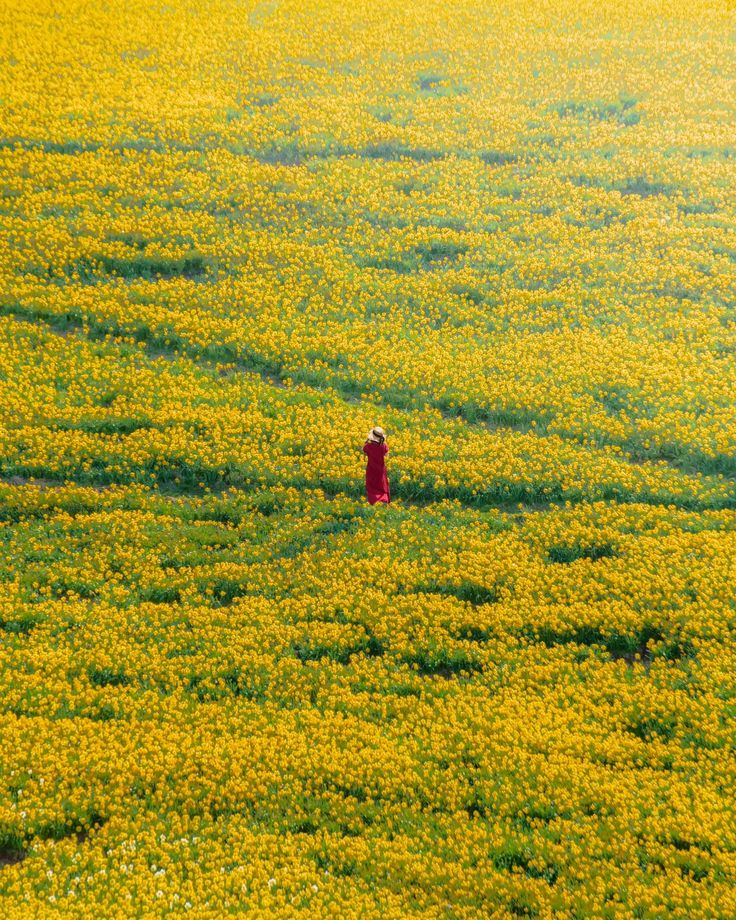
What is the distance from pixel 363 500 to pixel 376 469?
30.1 inches

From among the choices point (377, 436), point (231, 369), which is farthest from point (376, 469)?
point (231, 369)

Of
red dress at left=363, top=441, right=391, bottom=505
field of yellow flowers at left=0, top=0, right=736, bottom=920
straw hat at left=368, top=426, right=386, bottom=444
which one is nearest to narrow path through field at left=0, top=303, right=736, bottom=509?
field of yellow flowers at left=0, top=0, right=736, bottom=920

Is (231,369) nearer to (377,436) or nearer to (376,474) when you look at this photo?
(376,474)

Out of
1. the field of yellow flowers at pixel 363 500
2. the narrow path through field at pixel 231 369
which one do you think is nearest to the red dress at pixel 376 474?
the field of yellow flowers at pixel 363 500

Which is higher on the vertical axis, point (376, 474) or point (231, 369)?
point (231, 369)

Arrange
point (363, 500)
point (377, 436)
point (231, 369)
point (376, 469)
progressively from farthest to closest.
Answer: point (231, 369) < point (363, 500) < point (376, 469) < point (377, 436)

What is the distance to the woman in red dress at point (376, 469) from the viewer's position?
15.8 meters

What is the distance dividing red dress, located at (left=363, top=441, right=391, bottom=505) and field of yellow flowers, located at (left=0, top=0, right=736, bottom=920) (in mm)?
285

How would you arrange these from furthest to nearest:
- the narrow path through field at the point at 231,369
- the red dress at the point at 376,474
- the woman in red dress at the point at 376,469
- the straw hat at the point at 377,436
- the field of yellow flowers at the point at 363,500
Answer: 1. the narrow path through field at the point at 231,369
2. the red dress at the point at 376,474
3. the woman in red dress at the point at 376,469
4. the straw hat at the point at 377,436
5. the field of yellow flowers at the point at 363,500

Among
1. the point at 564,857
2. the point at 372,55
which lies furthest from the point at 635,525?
the point at 372,55

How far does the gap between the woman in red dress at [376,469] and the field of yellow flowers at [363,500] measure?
11.9 inches

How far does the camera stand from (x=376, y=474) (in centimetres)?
1606

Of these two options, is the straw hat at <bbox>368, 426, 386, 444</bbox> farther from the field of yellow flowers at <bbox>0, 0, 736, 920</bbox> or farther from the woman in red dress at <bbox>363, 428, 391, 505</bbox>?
the field of yellow flowers at <bbox>0, 0, 736, 920</bbox>

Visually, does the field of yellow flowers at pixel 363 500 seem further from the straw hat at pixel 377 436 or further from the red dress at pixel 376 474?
the straw hat at pixel 377 436
